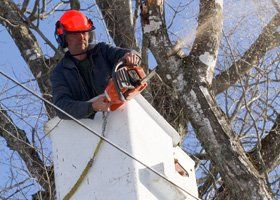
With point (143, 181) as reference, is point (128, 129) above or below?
above

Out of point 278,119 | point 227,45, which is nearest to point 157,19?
point 227,45

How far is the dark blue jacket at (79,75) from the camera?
4.30 metres

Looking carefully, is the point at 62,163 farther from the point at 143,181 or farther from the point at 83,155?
the point at 143,181

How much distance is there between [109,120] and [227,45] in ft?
9.60

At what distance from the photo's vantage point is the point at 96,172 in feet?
12.6

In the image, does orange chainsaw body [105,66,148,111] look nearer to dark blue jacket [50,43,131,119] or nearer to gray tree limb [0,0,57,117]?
dark blue jacket [50,43,131,119]

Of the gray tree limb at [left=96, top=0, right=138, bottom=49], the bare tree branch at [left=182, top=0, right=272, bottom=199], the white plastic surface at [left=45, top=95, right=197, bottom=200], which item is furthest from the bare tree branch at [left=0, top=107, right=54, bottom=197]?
the white plastic surface at [left=45, top=95, right=197, bottom=200]

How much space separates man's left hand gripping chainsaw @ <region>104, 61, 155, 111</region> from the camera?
388 cm

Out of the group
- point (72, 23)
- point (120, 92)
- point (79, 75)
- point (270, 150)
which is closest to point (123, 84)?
point (120, 92)

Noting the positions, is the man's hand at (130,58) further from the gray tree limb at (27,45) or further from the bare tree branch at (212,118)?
the gray tree limb at (27,45)

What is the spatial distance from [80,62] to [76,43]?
12cm

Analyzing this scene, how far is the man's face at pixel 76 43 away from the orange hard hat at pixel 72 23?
30 millimetres

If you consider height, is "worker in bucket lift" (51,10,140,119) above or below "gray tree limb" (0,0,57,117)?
above

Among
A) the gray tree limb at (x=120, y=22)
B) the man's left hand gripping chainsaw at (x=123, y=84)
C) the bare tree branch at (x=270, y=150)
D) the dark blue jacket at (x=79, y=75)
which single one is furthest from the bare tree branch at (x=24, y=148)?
the man's left hand gripping chainsaw at (x=123, y=84)
